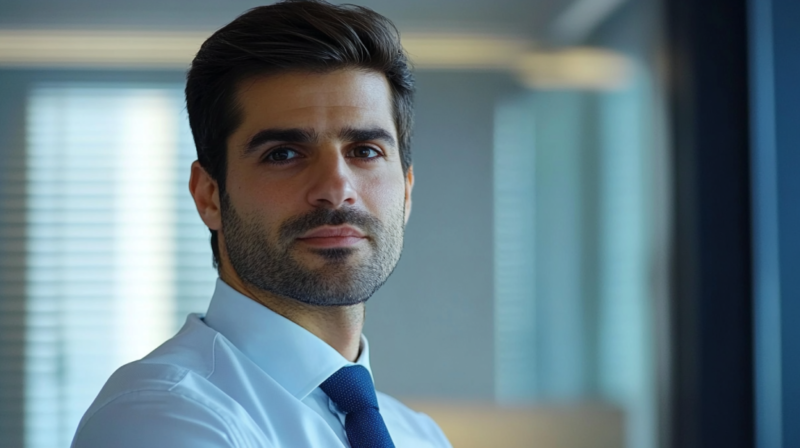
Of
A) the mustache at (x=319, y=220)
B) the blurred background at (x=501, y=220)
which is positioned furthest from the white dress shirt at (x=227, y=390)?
the blurred background at (x=501, y=220)

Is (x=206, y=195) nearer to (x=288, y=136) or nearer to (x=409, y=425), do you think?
(x=288, y=136)

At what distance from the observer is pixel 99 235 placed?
2346 millimetres

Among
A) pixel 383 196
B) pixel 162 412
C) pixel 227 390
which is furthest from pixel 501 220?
pixel 162 412

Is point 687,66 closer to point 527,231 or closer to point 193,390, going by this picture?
point 527,231

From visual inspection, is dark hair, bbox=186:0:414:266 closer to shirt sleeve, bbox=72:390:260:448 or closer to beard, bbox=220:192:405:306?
beard, bbox=220:192:405:306

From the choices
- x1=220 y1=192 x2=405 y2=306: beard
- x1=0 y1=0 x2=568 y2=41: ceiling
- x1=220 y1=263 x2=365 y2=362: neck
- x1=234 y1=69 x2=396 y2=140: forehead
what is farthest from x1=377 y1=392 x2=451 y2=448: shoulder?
x1=0 y1=0 x2=568 y2=41: ceiling

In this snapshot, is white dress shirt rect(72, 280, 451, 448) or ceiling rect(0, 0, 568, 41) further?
ceiling rect(0, 0, 568, 41)

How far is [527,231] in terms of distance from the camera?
8.06 ft

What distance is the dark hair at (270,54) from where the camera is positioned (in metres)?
1.19

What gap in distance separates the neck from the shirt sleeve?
0.28 m

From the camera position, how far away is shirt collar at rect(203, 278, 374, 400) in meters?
1.10

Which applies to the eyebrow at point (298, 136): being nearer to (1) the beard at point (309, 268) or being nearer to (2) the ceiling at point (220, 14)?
(1) the beard at point (309, 268)

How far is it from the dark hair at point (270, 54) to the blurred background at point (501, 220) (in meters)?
1.12

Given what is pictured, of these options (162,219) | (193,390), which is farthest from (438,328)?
(193,390)
